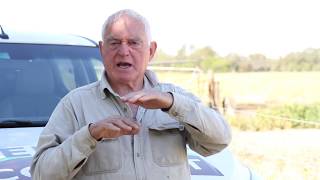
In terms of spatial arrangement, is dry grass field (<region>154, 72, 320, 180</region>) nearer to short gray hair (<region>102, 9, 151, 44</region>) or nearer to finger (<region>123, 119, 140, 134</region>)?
short gray hair (<region>102, 9, 151, 44</region>)

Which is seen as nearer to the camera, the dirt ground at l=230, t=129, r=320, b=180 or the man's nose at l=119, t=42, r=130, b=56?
the man's nose at l=119, t=42, r=130, b=56

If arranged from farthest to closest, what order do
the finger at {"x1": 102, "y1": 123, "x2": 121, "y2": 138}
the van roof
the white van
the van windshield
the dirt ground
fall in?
the dirt ground < the van roof < the van windshield < the white van < the finger at {"x1": 102, "y1": 123, "x2": 121, "y2": 138}

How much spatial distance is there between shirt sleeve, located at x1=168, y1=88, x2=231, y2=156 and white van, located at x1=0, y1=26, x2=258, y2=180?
74 centimetres

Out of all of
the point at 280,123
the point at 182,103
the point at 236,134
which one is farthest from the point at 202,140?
the point at 280,123

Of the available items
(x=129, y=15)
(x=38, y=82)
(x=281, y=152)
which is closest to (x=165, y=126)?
(x=129, y=15)

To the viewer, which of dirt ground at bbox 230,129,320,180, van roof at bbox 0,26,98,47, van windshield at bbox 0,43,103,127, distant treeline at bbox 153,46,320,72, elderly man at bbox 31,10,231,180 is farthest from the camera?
distant treeline at bbox 153,46,320,72

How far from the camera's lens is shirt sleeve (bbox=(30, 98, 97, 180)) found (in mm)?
2152

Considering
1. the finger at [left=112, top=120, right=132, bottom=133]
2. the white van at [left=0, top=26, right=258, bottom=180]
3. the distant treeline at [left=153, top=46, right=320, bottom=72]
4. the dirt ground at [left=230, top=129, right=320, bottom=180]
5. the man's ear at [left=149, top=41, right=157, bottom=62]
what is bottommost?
the distant treeline at [left=153, top=46, right=320, bottom=72]

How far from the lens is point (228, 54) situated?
54188mm

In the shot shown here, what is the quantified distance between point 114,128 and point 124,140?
0.23 m

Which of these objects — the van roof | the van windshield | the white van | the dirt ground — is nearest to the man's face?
the white van

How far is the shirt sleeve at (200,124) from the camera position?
2.21m

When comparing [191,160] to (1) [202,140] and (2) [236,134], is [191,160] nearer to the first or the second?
(1) [202,140]

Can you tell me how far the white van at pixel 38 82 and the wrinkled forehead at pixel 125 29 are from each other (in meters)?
1.00
